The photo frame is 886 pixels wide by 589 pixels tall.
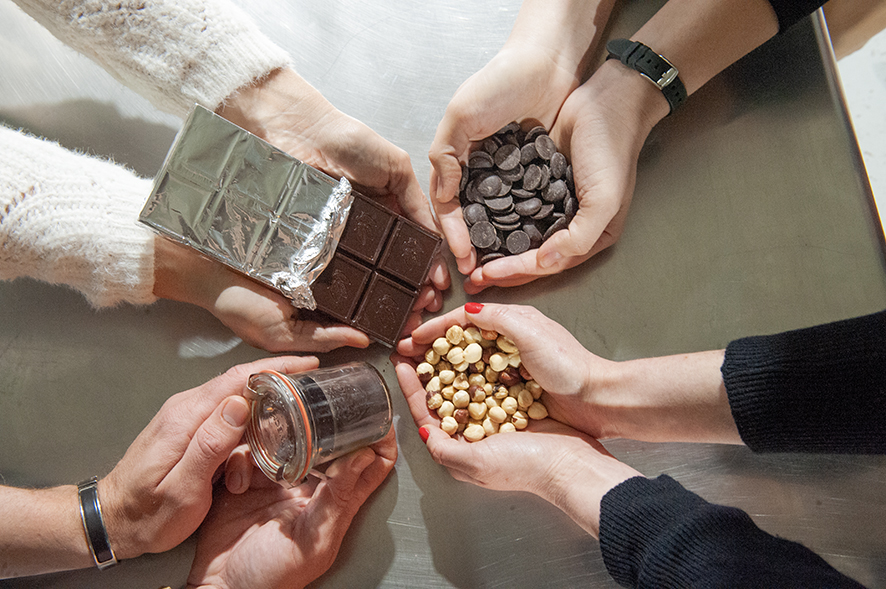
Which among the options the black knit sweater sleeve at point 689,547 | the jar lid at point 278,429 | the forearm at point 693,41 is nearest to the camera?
the black knit sweater sleeve at point 689,547

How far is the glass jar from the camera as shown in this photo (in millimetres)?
863

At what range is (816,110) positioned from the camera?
3.93ft

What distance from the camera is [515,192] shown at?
1120mm

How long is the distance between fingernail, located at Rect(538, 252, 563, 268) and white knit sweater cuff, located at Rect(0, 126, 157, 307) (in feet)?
2.71

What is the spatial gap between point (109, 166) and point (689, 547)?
1.33 meters

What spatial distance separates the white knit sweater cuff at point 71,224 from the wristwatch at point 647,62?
3.48ft

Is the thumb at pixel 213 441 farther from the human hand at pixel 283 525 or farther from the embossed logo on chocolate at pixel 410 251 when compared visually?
the embossed logo on chocolate at pixel 410 251

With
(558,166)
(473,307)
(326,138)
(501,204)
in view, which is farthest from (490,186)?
(326,138)

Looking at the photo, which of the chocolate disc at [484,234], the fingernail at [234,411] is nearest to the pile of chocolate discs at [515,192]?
the chocolate disc at [484,234]

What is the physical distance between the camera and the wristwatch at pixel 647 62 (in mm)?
1077

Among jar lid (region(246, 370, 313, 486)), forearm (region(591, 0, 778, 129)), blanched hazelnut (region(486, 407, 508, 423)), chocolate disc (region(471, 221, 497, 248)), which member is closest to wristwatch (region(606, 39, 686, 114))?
forearm (region(591, 0, 778, 129))

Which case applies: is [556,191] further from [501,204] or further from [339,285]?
[339,285]

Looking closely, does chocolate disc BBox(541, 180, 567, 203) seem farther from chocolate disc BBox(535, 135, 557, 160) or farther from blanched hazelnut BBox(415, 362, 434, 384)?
blanched hazelnut BBox(415, 362, 434, 384)

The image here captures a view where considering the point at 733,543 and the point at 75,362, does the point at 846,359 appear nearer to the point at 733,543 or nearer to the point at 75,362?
the point at 733,543
